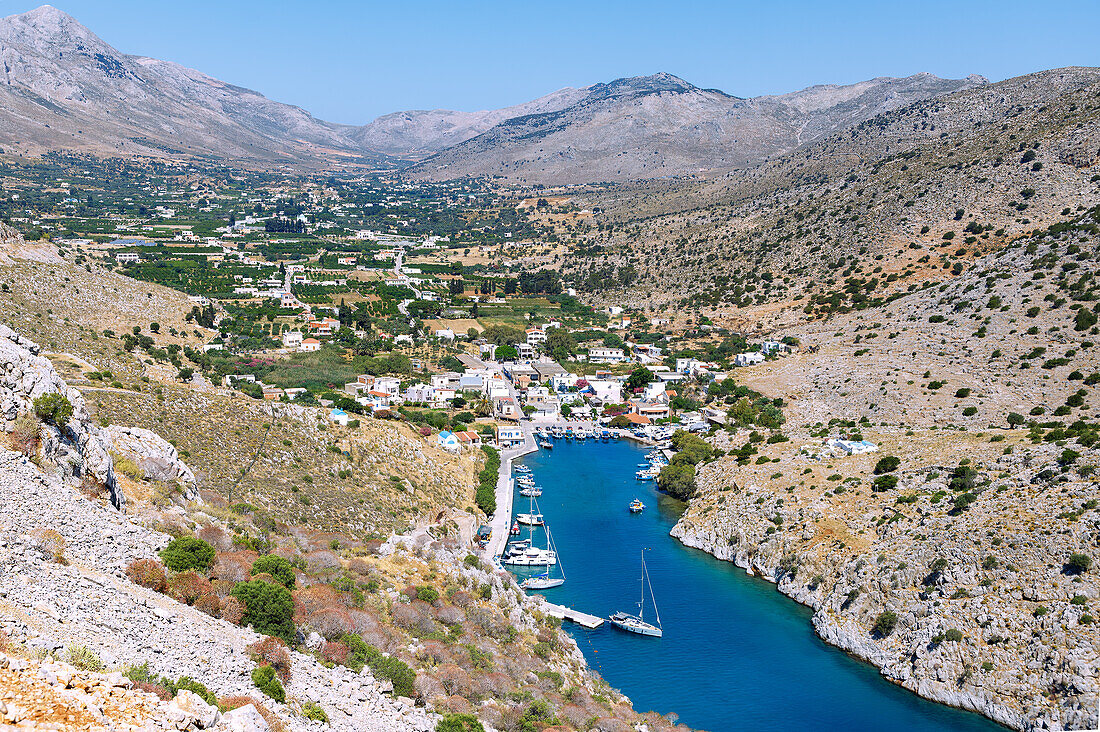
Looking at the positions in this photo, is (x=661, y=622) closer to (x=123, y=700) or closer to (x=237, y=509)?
(x=237, y=509)

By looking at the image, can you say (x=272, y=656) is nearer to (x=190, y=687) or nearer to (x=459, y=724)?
(x=190, y=687)

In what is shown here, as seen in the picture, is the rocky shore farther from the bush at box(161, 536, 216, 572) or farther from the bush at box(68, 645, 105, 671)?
the bush at box(68, 645, 105, 671)

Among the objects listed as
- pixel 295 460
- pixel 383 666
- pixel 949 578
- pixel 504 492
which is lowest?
pixel 504 492

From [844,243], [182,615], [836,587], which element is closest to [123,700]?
[182,615]

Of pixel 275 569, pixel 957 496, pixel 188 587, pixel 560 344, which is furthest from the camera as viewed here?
pixel 560 344

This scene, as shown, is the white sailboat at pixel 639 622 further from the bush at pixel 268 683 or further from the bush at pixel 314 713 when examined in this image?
the bush at pixel 268 683

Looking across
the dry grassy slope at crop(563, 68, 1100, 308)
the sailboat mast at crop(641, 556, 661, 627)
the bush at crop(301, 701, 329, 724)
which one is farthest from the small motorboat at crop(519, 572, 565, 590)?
the dry grassy slope at crop(563, 68, 1100, 308)

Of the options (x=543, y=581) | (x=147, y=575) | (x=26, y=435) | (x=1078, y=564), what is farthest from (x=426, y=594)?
(x=1078, y=564)
